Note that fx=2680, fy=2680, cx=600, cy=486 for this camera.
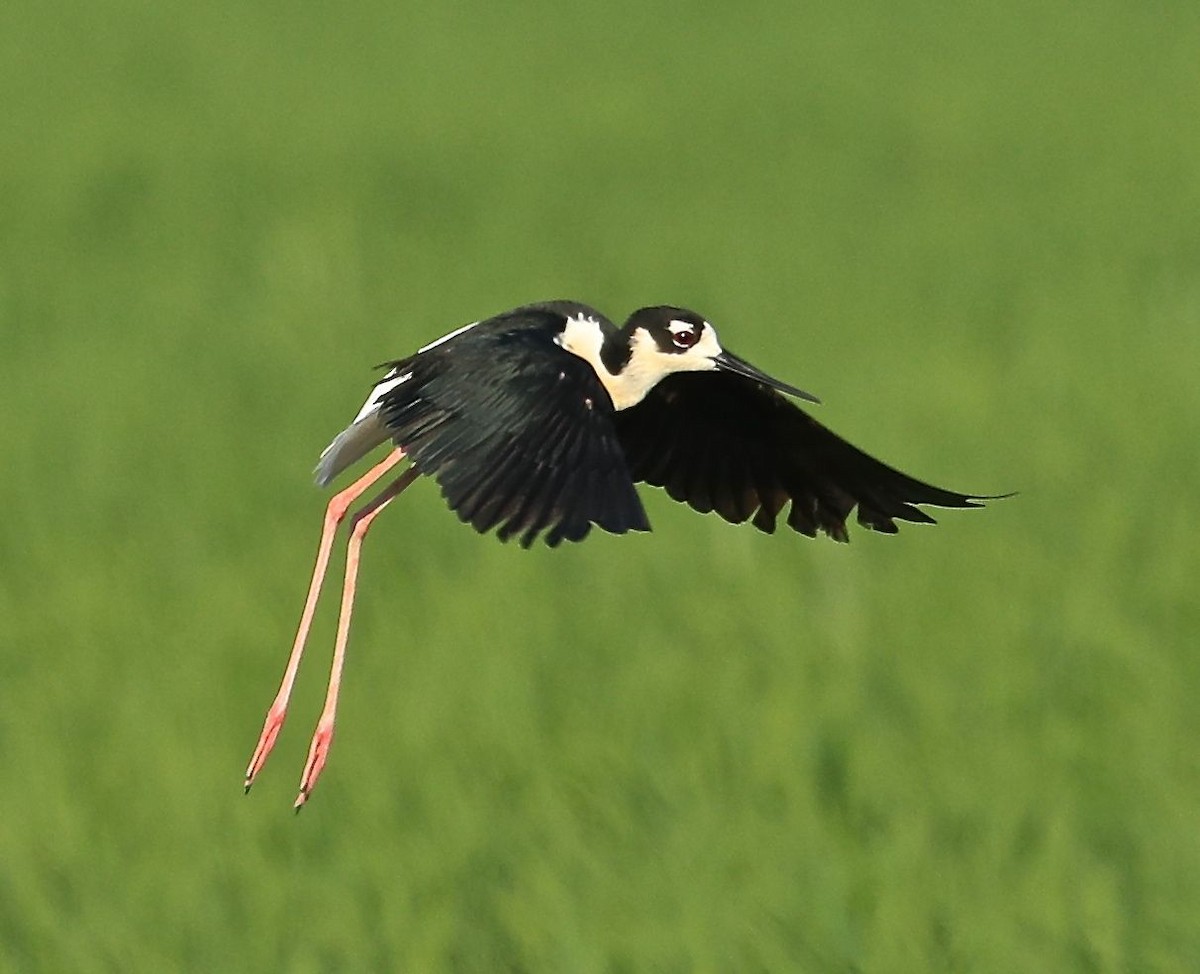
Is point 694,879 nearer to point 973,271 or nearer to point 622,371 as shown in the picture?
point 622,371

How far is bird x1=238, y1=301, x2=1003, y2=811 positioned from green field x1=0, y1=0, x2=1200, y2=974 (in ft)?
3.91

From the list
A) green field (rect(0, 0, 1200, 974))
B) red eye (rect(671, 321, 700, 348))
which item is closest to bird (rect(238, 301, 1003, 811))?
red eye (rect(671, 321, 700, 348))

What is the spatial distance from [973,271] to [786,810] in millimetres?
7489

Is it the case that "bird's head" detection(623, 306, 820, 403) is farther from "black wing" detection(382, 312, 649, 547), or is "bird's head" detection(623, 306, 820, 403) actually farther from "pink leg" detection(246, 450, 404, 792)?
"pink leg" detection(246, 450, 404, 792)

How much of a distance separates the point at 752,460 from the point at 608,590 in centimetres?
393

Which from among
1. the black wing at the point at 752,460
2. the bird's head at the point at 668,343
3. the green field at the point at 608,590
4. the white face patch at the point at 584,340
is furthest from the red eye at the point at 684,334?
the green field at the point at 608,590

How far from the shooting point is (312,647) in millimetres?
7707

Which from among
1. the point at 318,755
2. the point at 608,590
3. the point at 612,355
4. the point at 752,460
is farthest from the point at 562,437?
the point at 608,590

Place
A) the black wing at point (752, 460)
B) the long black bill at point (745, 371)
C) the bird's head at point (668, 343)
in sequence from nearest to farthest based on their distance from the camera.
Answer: the bird's head at point (668, 343), the long black bill at point (745, 371), the black wing at point (752, 460)

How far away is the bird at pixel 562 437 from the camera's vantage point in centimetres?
335

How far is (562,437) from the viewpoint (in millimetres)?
3449

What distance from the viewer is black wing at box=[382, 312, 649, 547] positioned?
10.9 ft

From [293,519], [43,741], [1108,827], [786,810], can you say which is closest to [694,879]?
[786,810]

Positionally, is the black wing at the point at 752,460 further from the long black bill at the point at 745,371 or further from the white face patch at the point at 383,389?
the white face patch at the point at 383,389
